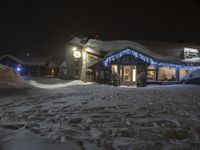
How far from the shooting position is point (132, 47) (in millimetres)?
27234


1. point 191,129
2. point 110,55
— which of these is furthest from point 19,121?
point 110,55

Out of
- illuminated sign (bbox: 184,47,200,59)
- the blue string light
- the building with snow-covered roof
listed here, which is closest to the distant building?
the building with snow-covered roof

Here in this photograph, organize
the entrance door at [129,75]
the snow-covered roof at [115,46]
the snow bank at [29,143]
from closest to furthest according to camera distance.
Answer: the snow bank at [29,143] < the entrance door at [129,75] < the snow-covered roof at [115,46]

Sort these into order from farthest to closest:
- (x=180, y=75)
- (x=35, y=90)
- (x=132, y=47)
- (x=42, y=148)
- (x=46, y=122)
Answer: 1. (x=180, y=75)
2. (x=132, y=47)
3. (x=35, y=90)
4. (x=46, y=122)
5. (x=42, y=148)

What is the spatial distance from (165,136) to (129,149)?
4.61 feet

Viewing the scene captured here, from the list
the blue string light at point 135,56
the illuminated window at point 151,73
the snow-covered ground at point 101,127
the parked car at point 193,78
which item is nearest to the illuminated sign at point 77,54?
the blue string light at point 135,56

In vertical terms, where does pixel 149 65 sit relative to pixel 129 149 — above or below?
above

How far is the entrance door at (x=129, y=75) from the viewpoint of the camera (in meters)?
27.6

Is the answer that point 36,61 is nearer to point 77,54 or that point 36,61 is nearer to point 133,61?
point 77,54

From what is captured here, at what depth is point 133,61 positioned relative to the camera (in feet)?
90.1

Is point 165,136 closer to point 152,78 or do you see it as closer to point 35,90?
point 35,90

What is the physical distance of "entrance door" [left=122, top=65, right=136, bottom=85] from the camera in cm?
2758

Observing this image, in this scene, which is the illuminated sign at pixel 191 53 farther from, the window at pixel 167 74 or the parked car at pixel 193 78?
the parked car at pixel 193 78

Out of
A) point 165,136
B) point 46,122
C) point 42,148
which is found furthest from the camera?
point 46,122
